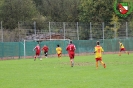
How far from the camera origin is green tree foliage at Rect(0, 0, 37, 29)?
242 ft

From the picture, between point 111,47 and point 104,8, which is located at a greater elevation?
point 104,8

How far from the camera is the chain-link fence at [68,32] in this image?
183ft

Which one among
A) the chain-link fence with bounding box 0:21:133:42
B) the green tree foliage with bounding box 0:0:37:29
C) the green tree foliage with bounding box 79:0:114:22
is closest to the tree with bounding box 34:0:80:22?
the green tree foliage with bounding box 79:0:114:22

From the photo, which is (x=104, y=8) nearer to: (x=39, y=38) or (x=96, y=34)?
(x=96, y=34)

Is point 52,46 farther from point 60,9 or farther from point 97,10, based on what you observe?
point 60,9

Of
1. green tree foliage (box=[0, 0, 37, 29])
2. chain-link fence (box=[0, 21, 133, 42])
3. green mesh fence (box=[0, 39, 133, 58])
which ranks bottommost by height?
green mesh fence (box=[0, 39, 133, 58])

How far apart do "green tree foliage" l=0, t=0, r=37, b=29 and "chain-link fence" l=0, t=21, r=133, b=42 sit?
14.2m

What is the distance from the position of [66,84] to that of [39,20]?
57317mm

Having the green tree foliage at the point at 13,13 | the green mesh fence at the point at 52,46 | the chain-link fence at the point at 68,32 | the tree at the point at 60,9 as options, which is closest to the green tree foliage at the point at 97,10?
the tree at the point at 60,9

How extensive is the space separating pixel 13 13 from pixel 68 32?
66.4 feet

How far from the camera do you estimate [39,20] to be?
237 ft

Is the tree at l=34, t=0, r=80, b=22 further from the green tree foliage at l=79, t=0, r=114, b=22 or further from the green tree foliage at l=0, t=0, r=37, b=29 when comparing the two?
the green tree foliage at l=0, t=0, r=37, b=29

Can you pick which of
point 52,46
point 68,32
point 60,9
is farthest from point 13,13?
point 52,46

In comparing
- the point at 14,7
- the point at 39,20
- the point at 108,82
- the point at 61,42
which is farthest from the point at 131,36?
the point at 108,82
